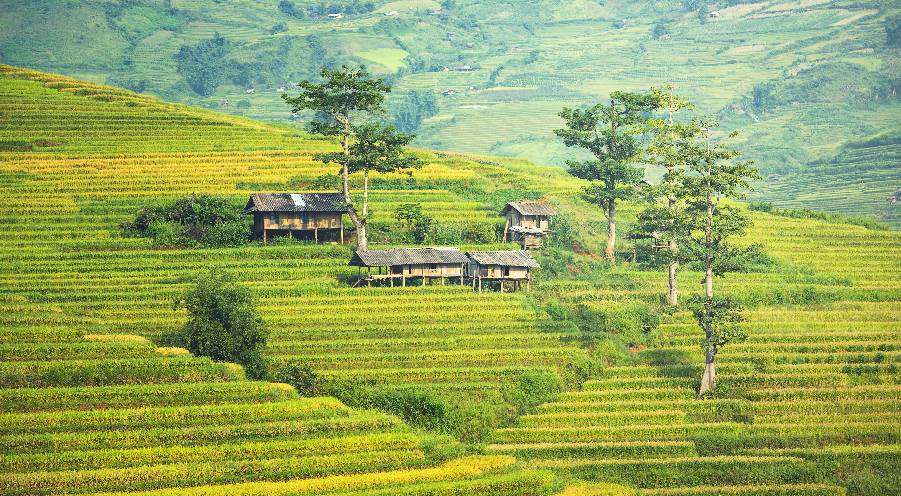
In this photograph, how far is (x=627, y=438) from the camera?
56312 millimetres

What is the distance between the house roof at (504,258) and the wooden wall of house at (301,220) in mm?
9687

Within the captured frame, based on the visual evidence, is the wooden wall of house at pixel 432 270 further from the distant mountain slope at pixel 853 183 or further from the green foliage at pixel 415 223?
the distant mountain slope at pixel 853 183

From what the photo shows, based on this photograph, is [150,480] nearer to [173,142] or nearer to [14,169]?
[14,169]

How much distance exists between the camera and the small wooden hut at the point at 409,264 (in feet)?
238

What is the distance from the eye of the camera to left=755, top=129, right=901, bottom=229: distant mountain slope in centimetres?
13262

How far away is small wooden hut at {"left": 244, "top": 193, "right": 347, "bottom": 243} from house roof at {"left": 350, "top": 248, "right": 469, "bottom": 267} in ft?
19.7

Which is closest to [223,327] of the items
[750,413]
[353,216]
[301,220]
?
[353,216]

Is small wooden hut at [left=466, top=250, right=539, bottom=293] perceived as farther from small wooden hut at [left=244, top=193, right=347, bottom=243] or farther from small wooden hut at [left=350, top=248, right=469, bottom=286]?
small wooden hut at [left=244, top=193, right=347, bottom=243]

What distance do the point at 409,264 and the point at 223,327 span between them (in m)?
15.4

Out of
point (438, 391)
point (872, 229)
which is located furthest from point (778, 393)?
point (872, 229)

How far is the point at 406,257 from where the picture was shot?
73.2 metres

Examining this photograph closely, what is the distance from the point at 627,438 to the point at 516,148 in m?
122

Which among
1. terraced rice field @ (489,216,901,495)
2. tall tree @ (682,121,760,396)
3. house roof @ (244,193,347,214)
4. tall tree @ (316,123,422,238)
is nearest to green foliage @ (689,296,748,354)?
tall tree @ (682,121,760,396)

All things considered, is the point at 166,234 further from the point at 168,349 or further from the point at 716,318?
the point at 716,318
